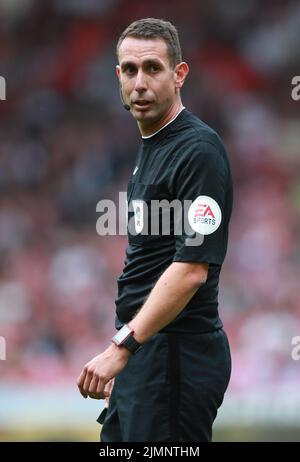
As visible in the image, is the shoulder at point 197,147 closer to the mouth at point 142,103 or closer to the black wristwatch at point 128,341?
the mouth at point 142,103

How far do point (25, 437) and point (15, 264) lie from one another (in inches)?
98.1

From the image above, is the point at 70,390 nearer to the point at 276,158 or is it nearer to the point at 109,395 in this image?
the point at 276,158

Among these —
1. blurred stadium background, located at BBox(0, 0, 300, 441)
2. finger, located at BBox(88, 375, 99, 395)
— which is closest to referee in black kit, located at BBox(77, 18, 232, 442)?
finger, located at BBox(88, 375, 99, 395)

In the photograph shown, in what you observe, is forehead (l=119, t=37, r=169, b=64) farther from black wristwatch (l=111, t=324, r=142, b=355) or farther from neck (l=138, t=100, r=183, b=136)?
black wristwatch (l=111, t=324, r=142, b=355)

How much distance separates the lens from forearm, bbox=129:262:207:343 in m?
2.85

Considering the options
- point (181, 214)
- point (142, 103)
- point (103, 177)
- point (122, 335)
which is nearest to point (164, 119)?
point (142, 103)

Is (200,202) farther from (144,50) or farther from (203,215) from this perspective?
(144,50)

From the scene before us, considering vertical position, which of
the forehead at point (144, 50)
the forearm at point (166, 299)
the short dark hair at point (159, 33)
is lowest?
the forearm at point (166, 299)

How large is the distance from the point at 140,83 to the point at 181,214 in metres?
0.43

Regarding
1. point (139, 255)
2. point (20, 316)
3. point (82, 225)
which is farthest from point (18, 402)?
point (139, 255)

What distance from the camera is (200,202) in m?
2.89

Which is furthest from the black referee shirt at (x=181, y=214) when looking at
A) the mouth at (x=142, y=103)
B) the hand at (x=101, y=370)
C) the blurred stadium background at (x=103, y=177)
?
the blurred stadium background at (x=103, y=177)

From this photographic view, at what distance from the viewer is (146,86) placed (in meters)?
3.05

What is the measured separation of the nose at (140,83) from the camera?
3041mm
